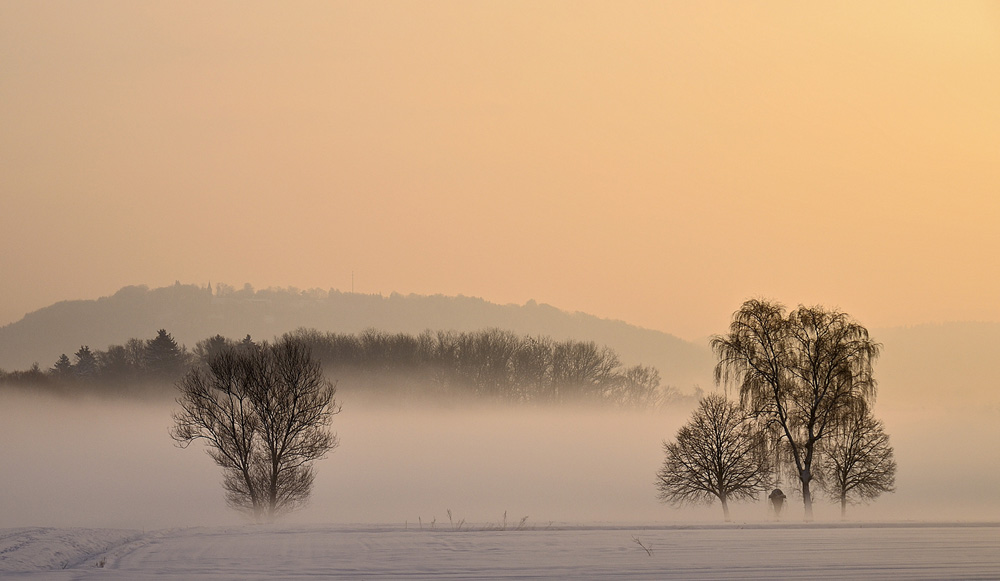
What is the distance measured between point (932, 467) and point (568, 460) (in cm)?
3369

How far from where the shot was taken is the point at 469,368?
12781 cm

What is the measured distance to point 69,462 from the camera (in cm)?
9756

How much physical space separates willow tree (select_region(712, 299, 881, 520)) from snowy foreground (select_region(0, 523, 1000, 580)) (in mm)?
13613

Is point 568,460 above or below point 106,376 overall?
below

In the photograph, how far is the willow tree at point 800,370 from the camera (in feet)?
138

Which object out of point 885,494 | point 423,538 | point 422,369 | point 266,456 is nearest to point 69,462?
point 422,369

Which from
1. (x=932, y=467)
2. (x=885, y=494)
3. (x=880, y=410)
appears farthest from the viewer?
(x=880, y=410)

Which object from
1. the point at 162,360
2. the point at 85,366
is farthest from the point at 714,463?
the point at 85,366

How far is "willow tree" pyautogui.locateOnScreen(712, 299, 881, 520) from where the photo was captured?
42.1 metres

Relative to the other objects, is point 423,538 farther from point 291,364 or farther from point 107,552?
point 291,364

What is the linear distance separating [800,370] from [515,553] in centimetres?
2429

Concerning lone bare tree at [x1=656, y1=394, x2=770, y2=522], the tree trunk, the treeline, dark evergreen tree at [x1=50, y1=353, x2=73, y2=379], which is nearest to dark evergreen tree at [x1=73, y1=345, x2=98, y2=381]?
dark evergreen tree at [x1=50, y1=353, x2=73, y2=379]

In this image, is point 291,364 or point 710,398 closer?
point 291,364

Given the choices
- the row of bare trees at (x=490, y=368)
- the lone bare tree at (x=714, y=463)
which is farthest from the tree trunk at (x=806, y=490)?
the row of bare trees at (x=490, y=368)
